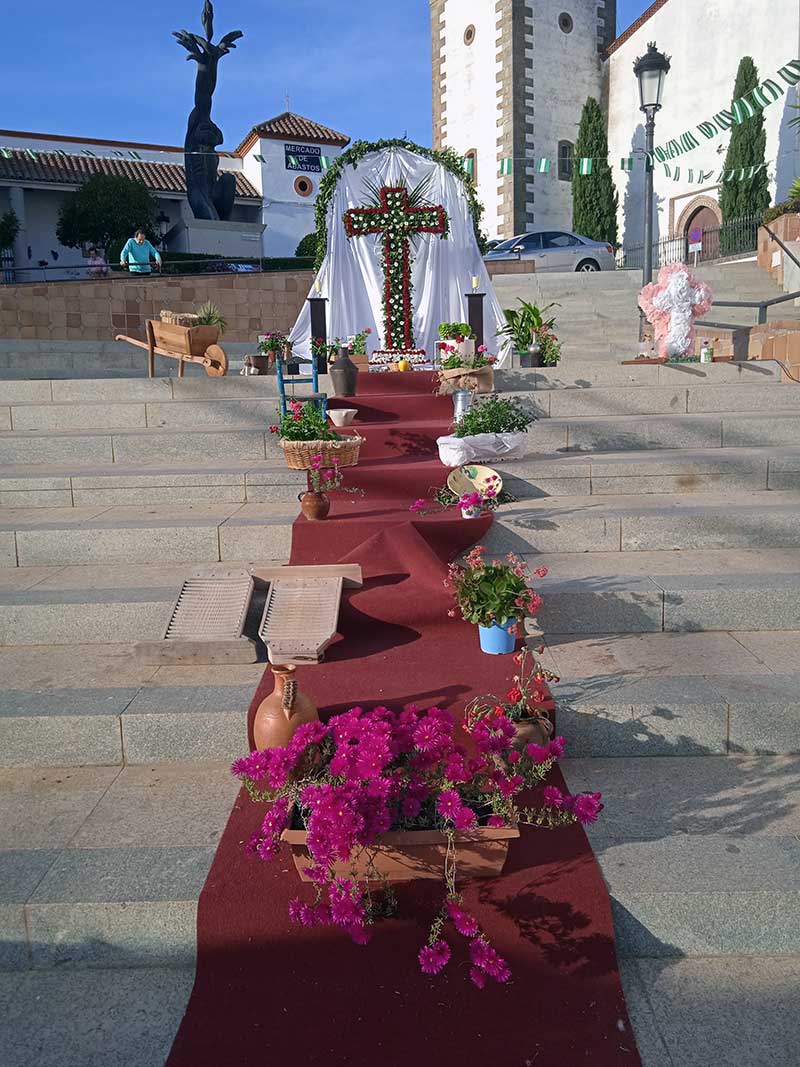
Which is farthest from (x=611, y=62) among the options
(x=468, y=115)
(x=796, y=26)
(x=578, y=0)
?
(x=796, y=26)

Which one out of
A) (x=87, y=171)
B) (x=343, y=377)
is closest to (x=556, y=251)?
(x=343, y=377)

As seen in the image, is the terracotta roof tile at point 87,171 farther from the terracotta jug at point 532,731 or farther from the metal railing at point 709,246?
the terracotta jug at point 532,731

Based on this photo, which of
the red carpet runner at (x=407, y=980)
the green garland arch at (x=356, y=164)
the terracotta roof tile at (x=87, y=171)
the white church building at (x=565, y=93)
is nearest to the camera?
the red carpet runner at (x=407, y=980)

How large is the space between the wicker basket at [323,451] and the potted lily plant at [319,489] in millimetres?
54

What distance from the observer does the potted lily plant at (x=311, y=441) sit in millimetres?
5645

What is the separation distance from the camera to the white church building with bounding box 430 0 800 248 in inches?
814

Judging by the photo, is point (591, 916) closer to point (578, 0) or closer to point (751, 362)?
point (751, 362)

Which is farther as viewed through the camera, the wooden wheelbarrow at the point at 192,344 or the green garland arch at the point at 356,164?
the green garland arch at the point at 356,164

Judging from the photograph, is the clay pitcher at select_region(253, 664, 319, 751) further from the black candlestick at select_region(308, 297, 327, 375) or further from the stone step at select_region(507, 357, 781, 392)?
the black candlestick at select_region(308, 297, 327, 375)

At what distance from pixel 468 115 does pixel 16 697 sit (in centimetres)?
2589

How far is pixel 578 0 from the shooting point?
24.4m

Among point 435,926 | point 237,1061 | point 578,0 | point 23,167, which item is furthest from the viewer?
point 578,0

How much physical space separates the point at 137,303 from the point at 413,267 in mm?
5610

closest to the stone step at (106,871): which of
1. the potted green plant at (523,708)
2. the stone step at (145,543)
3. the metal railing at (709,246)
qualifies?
the potted green plant at (523,708)
